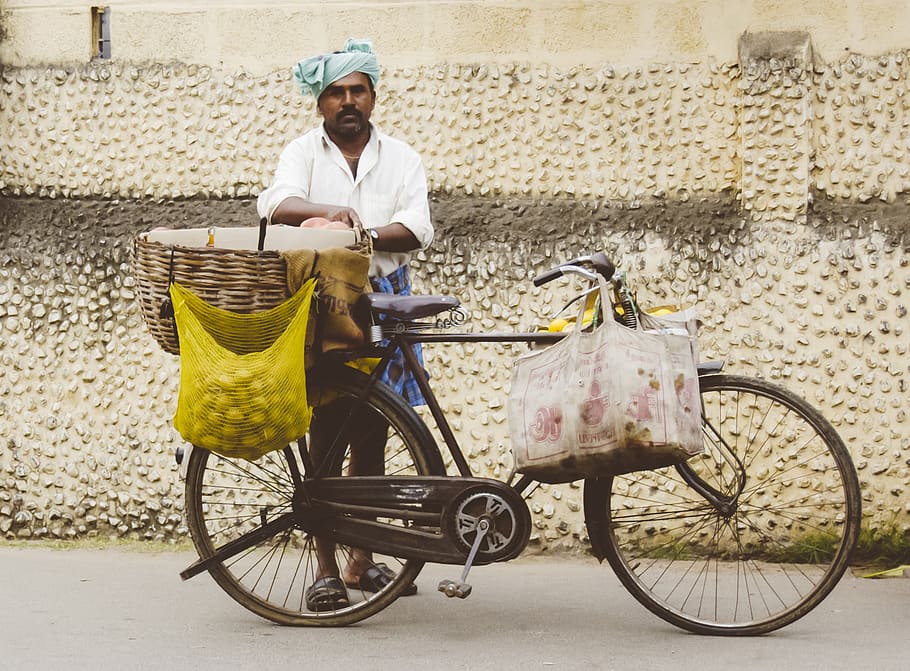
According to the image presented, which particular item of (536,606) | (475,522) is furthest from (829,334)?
(475,522)

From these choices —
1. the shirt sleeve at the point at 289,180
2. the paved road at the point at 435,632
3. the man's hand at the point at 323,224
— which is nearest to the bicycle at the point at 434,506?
the paved road at the point at 435,632

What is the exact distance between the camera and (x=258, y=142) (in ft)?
18.8

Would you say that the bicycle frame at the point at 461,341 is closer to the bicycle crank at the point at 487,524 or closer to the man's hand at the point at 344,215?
the bicycle crank at the point at 487,524

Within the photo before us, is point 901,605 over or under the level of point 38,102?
under

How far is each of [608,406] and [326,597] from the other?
1217 mm

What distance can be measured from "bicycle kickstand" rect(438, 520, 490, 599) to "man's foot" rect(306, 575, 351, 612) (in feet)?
1.52

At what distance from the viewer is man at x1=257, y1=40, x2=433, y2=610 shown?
4238mm

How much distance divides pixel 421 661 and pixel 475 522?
45 centimetres

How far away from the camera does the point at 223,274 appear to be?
12.5ft

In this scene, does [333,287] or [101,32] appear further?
[101,32]

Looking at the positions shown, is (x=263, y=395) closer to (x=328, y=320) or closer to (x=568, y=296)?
(x=328, y=320)

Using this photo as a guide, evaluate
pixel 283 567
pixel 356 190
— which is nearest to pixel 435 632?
pixel 283 567

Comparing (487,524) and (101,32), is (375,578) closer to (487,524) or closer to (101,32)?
(487,524)

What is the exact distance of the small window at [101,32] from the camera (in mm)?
5824
